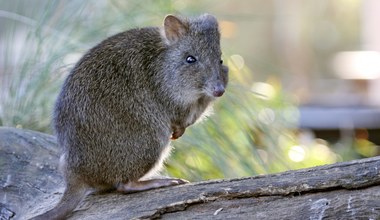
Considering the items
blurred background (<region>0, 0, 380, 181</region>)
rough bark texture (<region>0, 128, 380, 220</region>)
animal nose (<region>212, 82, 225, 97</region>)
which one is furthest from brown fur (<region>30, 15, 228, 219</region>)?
blurred background (<region>0, 0, 380, 181</region>)

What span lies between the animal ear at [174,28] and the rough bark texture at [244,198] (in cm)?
64

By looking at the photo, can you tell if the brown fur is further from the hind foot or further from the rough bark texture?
the rough bark texture

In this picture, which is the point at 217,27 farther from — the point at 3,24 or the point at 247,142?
the point at 3,24

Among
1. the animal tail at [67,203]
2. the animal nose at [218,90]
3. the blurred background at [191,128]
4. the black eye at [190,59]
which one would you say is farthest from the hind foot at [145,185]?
the blurred background at [191,128]

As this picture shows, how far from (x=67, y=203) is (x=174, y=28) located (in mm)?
801

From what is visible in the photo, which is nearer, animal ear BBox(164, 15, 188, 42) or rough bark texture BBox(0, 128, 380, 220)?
rough bark texture BBox(0, 128, 380, 220)

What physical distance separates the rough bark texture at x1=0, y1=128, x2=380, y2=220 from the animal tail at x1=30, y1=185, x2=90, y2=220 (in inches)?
1.7

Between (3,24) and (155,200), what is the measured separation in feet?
7.61

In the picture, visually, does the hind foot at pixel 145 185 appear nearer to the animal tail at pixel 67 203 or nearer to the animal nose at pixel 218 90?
the animal tail at pixel 67 203

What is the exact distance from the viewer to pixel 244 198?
113 inches

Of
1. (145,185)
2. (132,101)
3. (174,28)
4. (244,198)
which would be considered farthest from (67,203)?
(174,28)

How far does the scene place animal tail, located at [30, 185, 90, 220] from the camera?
10.3 ft

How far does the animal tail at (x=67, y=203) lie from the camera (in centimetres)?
313

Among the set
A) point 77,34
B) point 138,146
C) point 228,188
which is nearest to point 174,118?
point 138,146
